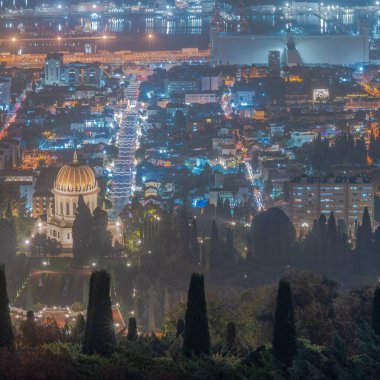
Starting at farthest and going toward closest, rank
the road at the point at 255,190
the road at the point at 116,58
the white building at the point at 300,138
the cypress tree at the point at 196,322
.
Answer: the road at the point at 116,58
the white building at the point at 300,138
the road at the point at 255,190
the cypress tree at the point at 196,322

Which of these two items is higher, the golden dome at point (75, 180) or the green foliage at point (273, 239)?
the golden dome at point (75, 180)

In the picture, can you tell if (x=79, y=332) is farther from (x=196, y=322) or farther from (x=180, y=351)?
(x=196, y=322)

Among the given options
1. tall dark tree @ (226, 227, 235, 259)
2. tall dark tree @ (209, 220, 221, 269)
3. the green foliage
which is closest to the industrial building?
the green foliage

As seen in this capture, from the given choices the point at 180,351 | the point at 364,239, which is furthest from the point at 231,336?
the point at 364,239

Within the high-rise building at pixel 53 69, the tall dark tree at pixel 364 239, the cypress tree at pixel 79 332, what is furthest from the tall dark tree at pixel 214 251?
the high-rise building at pixel 53 69

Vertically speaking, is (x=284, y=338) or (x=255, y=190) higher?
(x=284, y=338)

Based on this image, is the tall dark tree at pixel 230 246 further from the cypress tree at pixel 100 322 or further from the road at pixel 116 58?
the road at pixel 116 58
